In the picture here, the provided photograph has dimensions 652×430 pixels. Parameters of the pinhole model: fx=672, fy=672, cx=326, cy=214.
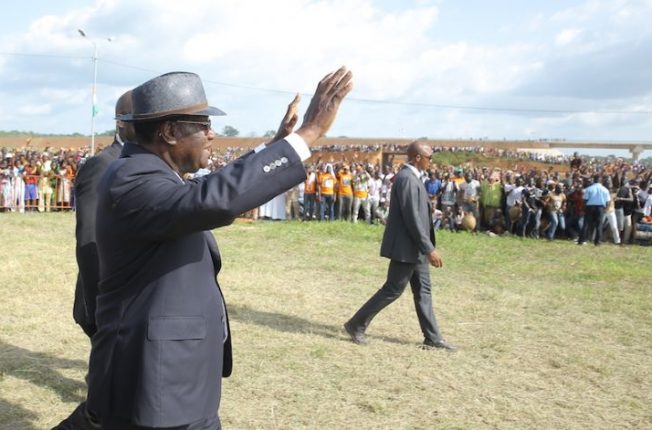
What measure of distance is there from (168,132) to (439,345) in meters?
4.82

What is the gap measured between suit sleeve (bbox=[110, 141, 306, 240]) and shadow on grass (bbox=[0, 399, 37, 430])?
120 inches

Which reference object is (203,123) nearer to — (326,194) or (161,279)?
(161,279)

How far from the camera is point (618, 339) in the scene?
7254 millimetres

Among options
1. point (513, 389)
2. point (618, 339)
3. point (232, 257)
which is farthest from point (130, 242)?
point (232, 257)

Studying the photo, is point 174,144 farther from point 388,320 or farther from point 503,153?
point 503,153

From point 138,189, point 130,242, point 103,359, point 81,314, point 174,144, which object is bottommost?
point 81,314

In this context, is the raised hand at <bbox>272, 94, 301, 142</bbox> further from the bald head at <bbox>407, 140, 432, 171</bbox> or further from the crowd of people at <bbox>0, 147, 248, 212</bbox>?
the crowd of people at <bbox>0, 147, 248, 212</bbox>

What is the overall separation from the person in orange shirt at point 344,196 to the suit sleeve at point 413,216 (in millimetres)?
13289

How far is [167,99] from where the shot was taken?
2.32 meters

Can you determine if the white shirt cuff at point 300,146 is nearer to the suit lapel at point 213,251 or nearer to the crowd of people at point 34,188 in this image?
the suit lapel at point 213,251

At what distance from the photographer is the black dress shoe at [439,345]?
6566 millimetres

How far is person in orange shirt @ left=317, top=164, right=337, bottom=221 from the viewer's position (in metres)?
20.1

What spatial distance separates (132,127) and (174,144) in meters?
0.20

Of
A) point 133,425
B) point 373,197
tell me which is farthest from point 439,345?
point 373,197
